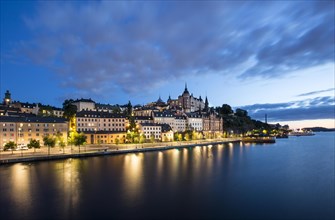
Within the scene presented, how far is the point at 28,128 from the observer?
47719mm

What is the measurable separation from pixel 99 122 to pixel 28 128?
1767 cm

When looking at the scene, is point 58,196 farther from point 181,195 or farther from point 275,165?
point 275,165

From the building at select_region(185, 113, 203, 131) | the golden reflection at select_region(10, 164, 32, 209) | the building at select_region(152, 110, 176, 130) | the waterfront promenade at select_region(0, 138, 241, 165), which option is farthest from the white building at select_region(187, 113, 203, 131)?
the golden reflection at select_region(10, 164, 32, 209)

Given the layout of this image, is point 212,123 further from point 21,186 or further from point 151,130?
point 21,186

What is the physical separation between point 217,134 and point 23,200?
85937mm

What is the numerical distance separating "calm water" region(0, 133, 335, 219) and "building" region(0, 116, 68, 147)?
1456cm

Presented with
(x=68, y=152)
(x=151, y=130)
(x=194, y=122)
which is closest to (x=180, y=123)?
(x=194, y=122)

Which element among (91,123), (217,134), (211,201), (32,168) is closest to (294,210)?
(211,201)

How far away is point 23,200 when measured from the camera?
1927 cm

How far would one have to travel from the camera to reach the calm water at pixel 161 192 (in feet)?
55.8

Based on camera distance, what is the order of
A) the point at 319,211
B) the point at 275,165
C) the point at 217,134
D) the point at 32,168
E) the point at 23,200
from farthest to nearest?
the point at 217,134
the point at 275,165
the point at 32,168
the point at 23,200
the point at 319,211

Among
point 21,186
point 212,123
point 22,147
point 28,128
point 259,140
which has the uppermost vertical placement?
point 212,123

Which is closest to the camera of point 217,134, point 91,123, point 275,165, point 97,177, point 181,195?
point 181,195

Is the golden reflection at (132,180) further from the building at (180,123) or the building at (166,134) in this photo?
the building at (180,123)
